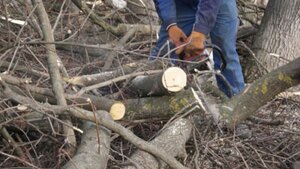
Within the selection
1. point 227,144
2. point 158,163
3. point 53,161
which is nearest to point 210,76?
point 227,144

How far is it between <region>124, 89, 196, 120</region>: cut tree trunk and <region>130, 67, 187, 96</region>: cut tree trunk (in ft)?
0.19

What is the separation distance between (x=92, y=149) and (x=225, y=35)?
170 cm

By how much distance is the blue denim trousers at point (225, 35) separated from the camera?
3799mm

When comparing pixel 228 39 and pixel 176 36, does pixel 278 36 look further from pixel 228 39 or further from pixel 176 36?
pixel 176 36

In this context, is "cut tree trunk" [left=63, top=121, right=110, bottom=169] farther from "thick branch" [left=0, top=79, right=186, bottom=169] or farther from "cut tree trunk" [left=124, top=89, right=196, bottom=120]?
"cut tree trunk" [left=124, top=89, right=196, bottom=120]

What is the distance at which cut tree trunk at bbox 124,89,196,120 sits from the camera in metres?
3.04

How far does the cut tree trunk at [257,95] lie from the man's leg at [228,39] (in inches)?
23.9

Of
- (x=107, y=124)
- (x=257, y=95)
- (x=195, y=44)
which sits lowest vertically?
(x=257, y=95)

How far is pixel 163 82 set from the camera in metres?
2.93

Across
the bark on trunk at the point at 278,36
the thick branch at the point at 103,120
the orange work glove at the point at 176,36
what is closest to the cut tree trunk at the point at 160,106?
the thick branch at the point at 103,120

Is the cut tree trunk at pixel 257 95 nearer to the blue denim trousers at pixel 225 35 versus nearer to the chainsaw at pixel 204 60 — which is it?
the chainsaw at pixel 204 60

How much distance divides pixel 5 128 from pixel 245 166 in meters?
1.40

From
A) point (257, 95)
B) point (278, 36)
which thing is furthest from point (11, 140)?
point (278, 36)

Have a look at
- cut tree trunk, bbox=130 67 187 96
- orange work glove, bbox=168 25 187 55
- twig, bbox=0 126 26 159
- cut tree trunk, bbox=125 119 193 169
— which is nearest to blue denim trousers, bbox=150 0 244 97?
orange work glove, bbox=168 25 187 55
